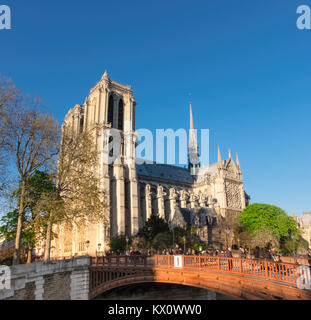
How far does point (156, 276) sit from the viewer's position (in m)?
18.7

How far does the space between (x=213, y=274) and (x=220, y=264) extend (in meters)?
0.61

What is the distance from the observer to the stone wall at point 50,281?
59.1 ft

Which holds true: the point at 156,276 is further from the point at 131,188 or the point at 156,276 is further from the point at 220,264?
the point at 131,188

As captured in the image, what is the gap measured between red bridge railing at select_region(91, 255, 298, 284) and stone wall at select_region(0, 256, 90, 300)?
56.4 inches

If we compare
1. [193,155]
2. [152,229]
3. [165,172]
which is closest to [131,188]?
[152,229]

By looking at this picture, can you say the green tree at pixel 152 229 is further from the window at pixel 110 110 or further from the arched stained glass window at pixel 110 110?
the window at pixel 110 110

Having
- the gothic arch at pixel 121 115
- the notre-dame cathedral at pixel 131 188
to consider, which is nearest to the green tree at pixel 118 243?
the notre-dame cathedral at pixel 131 188

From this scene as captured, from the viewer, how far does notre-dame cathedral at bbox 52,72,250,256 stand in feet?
160

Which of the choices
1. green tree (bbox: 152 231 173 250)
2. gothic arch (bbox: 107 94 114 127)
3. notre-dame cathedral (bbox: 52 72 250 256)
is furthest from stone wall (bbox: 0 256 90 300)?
gothic arch (bbox: 107 94 114 127)

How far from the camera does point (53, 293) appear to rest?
20609mm

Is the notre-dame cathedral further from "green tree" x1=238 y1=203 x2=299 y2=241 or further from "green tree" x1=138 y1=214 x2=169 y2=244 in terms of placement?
"green tree" x1=238 y1=203 x2=299 y2=241

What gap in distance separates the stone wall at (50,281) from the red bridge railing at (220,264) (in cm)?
143

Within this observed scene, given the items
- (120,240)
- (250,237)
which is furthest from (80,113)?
(250,237)
